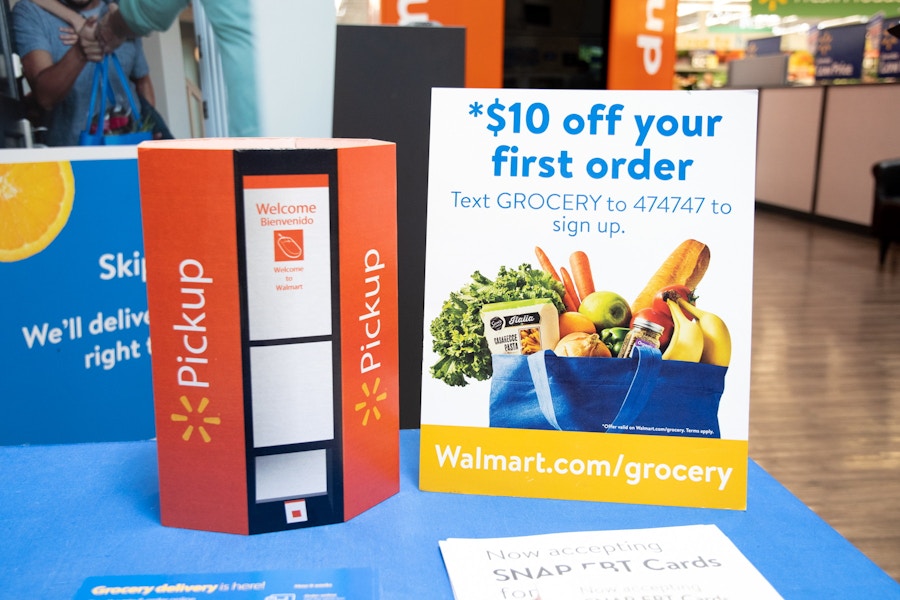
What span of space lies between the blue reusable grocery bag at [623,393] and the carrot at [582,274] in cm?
7

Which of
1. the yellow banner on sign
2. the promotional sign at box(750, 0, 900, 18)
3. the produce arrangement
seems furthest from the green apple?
the promotional sign at box(750, 0, 900, 18)

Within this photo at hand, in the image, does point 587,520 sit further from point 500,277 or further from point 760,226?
point 760,226

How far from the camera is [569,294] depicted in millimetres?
794

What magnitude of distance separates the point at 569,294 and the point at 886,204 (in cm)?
665

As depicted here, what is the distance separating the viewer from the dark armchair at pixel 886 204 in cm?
625

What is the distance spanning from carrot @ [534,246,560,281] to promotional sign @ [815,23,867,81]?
34.6ft

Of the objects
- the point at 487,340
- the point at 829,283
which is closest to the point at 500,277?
the point at 487,340

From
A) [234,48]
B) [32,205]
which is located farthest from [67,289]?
[234,48]

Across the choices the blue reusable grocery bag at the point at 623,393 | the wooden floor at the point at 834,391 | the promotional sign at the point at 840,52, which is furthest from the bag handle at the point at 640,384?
the promotional sign at the point at 840,52

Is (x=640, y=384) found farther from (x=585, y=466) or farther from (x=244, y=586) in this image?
(x=244, y=586)

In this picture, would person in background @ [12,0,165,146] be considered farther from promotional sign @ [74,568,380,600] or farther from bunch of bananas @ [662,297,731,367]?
bunch of bananas @ [662,297,731,367]

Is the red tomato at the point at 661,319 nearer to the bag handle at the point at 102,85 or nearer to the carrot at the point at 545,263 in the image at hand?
the carrot at the point at 545,263

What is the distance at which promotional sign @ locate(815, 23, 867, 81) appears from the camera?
9.59 m

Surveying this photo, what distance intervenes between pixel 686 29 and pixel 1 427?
20.7 m
